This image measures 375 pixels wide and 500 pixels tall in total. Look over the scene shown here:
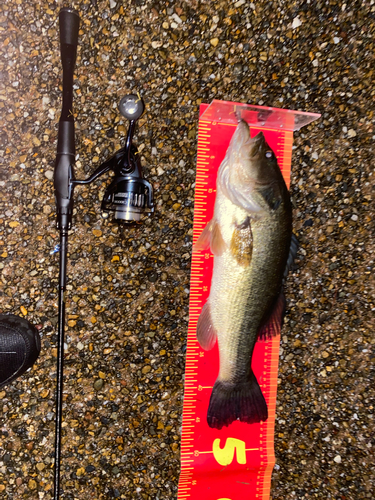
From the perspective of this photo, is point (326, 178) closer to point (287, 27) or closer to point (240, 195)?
point (240, 195)

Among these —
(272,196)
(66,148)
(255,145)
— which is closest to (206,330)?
(272,196)

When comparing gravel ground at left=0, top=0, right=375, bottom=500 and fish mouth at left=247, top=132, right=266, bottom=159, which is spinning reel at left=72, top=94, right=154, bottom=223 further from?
fish mouth at left=247, top=132, right=266, bottom=159

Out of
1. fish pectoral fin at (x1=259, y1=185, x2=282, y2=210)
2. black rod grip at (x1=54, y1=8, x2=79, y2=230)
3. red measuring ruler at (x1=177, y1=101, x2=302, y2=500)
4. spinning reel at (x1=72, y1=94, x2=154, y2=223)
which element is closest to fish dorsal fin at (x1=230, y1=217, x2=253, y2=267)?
fish pectoral fin at (x1=259, y1=185, x2=282, y2=210)

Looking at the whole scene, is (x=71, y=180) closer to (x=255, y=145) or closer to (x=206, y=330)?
(x=255, y=145)

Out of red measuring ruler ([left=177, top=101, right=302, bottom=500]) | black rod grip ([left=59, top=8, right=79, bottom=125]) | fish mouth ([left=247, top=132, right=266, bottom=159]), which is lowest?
red measuring ruler ([left=177, top=101, right=302, bottom=500])

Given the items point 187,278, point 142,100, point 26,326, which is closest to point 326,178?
point 187,278

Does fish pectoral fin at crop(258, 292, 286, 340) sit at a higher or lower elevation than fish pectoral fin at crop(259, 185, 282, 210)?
lower

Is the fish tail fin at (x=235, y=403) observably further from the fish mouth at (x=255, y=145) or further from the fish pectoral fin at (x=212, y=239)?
the fish mouth at (x=255, y=145)

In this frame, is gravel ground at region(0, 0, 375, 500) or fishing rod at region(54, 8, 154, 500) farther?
gravel ground at region(0, 0, 375, 500)
